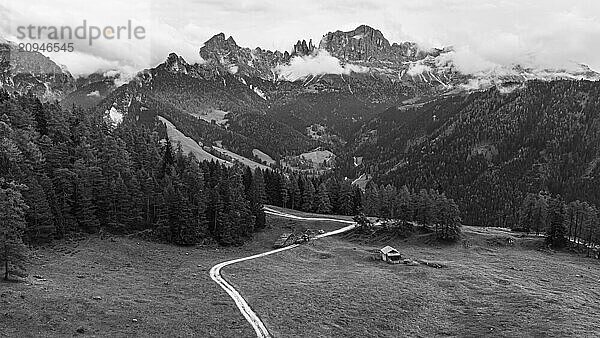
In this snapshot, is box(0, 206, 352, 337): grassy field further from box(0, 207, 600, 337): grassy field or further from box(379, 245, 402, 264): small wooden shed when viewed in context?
box(379, 245, 402, 264): small wooden shed

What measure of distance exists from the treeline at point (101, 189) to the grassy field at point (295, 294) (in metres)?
5.55

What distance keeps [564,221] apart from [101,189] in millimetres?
110985

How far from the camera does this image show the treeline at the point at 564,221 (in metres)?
117

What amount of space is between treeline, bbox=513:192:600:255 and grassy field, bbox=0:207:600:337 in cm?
1459

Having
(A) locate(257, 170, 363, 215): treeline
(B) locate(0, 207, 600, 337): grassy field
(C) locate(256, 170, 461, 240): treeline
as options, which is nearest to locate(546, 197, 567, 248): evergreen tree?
(B) locate(0, 207, 600, 337): grassy field

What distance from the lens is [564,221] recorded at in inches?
4660

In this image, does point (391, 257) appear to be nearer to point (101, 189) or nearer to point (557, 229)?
point (557, 229)

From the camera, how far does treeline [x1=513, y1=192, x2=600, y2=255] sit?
117 m

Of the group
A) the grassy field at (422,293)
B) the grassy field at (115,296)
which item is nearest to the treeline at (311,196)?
the grassy field at (422,293)

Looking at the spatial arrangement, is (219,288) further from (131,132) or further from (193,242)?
(131,132)

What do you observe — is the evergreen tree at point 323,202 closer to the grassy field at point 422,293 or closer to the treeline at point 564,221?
the grassy field at point 422,293

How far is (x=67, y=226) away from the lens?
88.5 meters

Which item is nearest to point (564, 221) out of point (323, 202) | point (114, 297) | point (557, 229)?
point (557, 229)

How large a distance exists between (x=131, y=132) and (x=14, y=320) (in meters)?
110
